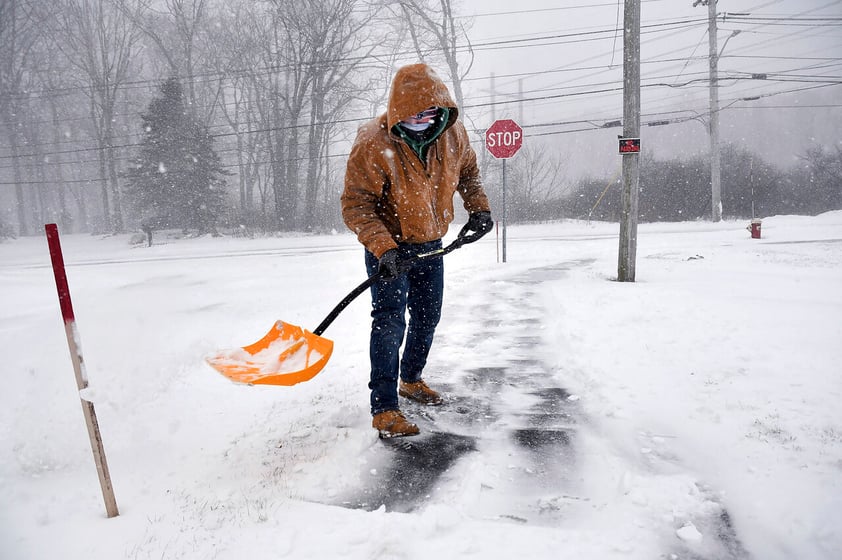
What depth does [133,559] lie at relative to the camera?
5.37 feet

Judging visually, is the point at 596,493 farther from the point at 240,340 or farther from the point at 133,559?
the point at 240,340

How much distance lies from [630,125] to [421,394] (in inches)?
241

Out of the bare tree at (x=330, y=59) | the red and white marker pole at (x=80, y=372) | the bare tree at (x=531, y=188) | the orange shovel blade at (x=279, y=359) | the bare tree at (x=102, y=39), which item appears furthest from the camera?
the bare tree at (x=102, y=39)

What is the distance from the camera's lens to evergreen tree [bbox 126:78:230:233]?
23219mm

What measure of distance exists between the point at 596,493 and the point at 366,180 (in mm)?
1816

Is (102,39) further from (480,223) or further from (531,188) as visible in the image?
(480,223)

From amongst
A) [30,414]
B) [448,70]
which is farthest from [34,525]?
[448,70]

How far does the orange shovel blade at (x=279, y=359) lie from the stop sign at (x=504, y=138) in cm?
712

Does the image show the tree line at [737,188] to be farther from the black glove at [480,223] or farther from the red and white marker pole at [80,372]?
the red and white marker pole at [80,372]

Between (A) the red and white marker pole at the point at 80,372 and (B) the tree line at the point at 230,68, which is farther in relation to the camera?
(B) the tree line at the point at 230,68

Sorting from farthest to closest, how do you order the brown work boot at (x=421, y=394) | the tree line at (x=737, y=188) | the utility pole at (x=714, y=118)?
the tree line at (x=737, y=188)
the utility pole at (x=714, y=118)
the brown work boot at (x=421, y=394)

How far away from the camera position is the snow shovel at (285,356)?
2.35 m

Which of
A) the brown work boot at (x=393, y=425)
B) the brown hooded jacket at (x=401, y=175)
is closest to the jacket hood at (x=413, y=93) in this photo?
the brown hooded jacket at (x=401, y=175)

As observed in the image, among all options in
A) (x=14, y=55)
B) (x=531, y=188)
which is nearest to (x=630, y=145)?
(x=531, y=188)
